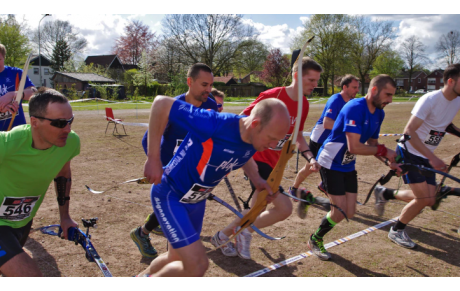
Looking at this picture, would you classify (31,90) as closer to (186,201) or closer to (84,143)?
(186,201)

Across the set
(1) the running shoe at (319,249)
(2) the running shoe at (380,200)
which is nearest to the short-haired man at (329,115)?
(2) the running shoe at (380,200)

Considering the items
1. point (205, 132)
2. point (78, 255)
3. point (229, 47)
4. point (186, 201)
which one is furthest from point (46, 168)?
point (229, 47)

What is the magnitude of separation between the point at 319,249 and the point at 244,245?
40.6 inches

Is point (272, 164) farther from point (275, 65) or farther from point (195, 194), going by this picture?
point (275, 65)

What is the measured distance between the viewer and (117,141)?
13.0 m

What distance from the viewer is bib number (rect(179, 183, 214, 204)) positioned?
277 cm

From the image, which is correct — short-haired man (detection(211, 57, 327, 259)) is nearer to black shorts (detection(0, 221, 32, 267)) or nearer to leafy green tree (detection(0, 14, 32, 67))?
black shorts (detection(0, 221, 32, 267))

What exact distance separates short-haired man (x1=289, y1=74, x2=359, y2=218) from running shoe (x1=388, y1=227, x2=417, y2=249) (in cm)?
173

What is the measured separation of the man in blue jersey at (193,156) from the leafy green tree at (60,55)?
2794 inches

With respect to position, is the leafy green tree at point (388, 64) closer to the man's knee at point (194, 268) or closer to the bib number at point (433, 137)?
the bib number at point (433, 137)

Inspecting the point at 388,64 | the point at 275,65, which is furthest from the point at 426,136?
the point at 388,64

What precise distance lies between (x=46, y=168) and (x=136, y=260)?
5.76ft

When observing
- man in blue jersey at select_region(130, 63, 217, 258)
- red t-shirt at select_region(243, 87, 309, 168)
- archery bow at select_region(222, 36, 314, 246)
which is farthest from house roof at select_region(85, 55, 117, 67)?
archery bow at select_region(222, 36, 314, 246)

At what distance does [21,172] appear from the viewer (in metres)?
2.76
